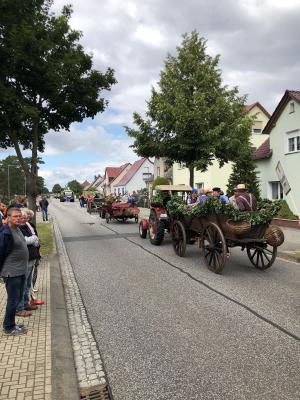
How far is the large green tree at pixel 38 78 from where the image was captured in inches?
408

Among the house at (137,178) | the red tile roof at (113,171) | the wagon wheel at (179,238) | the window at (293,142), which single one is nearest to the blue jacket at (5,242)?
the wagon wheel at (179,238)

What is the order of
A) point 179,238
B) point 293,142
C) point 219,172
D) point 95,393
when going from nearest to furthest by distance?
point 95,393 < point 179,238 < point 293,142 < point 219,172

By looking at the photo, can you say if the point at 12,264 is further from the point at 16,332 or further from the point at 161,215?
the point at 161,215

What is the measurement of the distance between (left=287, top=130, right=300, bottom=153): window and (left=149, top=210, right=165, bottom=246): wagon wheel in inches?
423

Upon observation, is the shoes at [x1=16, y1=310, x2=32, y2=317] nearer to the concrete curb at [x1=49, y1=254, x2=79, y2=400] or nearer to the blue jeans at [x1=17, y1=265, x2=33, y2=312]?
the blue jeans at [x1=17, y1=265, x2=33, y2=312]

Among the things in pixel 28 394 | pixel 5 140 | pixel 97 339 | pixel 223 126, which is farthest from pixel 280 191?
pixel 28 394

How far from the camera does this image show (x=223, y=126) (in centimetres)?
→ 1730

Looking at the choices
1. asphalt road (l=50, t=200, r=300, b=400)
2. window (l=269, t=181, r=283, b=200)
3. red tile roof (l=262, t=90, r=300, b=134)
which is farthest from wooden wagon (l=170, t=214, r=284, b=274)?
window (l=269, t=181, r=283, b=200)

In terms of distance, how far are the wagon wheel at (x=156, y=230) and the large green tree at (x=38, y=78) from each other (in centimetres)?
378

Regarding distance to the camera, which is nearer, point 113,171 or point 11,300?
point 11,300

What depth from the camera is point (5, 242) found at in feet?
15.9

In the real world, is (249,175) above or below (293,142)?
below

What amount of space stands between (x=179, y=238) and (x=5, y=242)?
6411 mm

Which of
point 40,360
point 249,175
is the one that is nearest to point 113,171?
point 249,175
